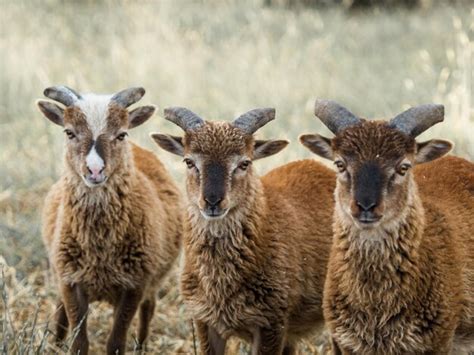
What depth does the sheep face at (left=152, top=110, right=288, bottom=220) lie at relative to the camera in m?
6.36

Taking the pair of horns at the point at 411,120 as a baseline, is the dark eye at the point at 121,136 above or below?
below

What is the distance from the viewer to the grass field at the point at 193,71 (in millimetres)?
9953

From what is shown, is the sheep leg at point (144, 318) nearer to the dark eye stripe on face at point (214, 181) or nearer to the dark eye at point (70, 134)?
the dark eye at point (70, 134)

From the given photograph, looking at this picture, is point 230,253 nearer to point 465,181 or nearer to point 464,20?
point 465,181

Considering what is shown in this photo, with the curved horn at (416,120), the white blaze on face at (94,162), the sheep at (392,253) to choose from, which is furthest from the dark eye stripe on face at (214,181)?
the curved horn at (416,120)

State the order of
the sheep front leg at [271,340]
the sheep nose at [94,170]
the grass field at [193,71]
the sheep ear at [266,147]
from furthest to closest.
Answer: the grass field at [193,71] → the sheep nose at [94,170] → the sheep ear at [266,147] → the sheep front leg at [271,340]

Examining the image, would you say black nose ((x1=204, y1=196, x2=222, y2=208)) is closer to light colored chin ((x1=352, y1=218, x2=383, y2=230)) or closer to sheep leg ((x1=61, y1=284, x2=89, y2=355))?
light colored chin ((x1=352, y1=218, x2=383, y2=230))

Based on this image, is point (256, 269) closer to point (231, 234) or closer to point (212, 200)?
point (231, 234)

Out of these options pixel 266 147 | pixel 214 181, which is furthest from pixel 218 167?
pixel 266 147

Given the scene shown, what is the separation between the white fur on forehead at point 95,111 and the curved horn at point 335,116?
191cm

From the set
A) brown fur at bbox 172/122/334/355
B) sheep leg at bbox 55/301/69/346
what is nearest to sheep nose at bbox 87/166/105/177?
brown fur at bbox 172/122/334/355

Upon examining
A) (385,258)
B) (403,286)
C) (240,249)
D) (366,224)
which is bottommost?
(240,249)

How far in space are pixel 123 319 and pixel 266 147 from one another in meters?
1.68

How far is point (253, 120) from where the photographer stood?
22.1 feet
